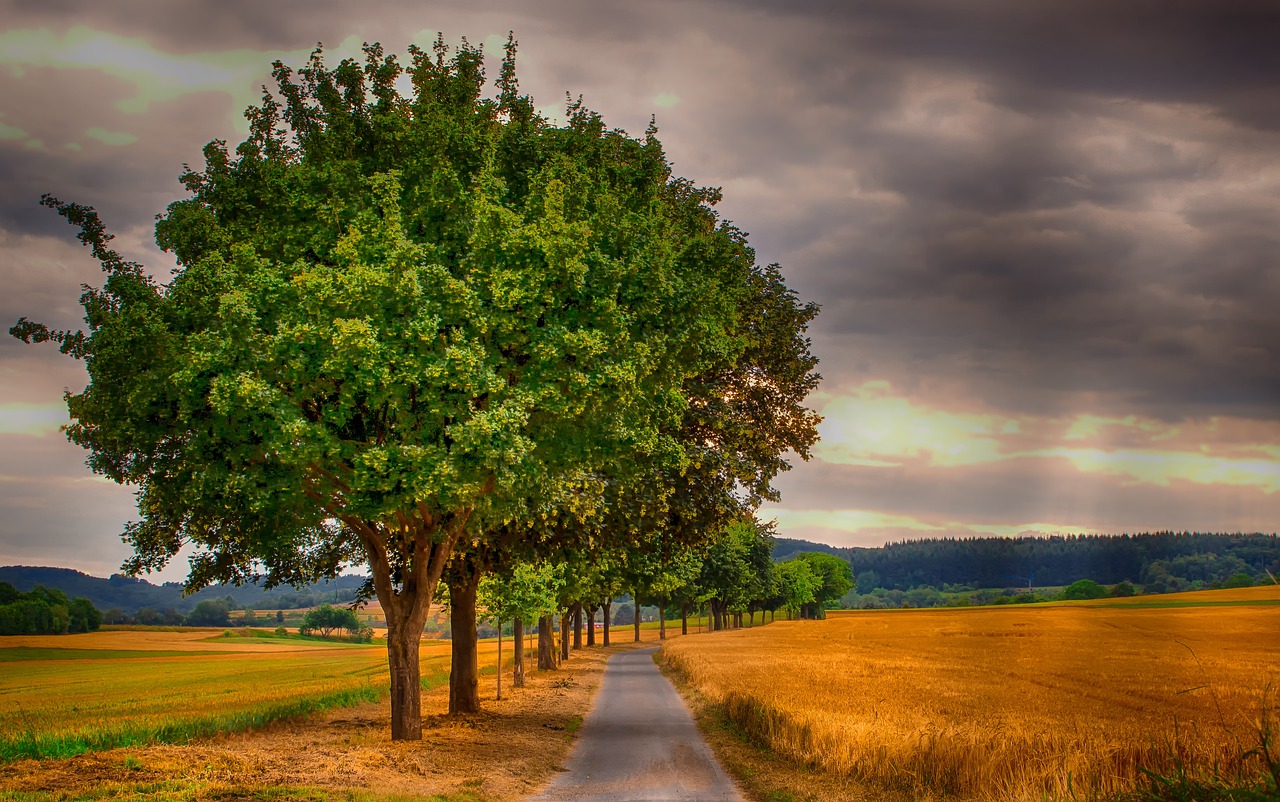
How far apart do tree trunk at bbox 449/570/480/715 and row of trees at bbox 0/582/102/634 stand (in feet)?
336

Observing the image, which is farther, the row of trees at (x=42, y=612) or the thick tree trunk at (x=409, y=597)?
the row of trees at (x=42, y=612)

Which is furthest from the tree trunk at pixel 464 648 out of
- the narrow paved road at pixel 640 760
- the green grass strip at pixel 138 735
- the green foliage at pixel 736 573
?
the green foliage at pixel 736 573

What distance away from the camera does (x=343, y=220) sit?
65.7ft

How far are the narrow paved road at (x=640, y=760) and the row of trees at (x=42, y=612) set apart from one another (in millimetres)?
102400

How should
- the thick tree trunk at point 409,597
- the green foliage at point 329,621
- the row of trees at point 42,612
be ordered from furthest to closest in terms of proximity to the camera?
the green foliage at point 329,621
the row of trees at point 42,612
the thick tree trunk at point 409,597

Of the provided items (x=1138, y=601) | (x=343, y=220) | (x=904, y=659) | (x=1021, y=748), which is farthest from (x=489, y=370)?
(x=1138, y=601)

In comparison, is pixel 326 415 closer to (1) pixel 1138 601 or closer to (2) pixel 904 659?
(2) pixel 904 659

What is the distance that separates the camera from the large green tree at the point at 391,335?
55.6ft

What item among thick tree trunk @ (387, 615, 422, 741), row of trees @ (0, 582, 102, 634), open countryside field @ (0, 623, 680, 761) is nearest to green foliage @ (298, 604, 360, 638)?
row of trees @ (0, 582, 102, 634)

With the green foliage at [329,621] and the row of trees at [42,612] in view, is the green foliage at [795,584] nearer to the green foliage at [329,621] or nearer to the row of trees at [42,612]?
the green foliage at [329,621]

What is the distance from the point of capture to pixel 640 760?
20.4m

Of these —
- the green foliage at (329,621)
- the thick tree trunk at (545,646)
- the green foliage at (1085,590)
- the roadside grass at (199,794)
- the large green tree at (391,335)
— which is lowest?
the green foliage at (329,621)

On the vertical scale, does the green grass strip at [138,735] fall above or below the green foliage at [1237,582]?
above

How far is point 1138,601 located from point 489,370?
453 feet
